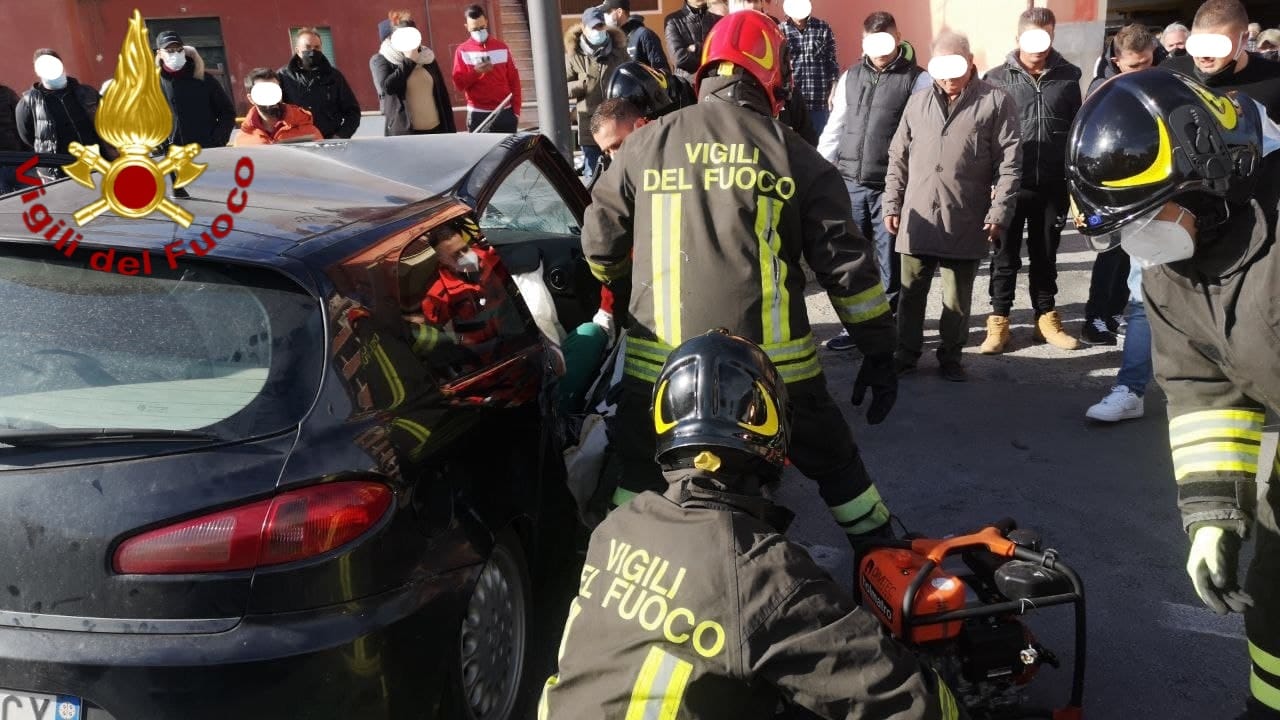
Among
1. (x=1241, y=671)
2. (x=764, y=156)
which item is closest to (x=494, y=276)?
(x=764, y=156)

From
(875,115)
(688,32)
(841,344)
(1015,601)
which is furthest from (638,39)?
(1015,601)

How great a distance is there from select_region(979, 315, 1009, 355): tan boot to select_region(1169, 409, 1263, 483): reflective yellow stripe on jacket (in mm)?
3526

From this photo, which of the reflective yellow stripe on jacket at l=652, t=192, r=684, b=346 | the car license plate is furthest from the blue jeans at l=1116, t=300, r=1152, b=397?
the car license plate

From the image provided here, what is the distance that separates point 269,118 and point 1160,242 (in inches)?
246

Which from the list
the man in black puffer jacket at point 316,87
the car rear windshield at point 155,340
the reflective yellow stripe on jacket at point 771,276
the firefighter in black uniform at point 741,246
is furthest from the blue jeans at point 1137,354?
the man in black puffer jacket at point 316,87

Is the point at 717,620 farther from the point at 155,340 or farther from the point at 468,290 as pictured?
the point at 468,290

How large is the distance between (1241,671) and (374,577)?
254 cm

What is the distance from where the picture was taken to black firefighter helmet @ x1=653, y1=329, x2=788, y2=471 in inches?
77.9

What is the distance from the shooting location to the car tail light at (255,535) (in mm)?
2014

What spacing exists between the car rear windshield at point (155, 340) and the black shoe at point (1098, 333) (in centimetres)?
502

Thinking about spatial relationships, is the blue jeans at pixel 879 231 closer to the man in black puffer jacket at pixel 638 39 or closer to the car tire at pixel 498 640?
the man in black puffer jacket at pixel 638 39

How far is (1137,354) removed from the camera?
4785 millimetres

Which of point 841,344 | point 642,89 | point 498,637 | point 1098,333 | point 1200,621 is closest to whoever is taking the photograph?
point 498,637

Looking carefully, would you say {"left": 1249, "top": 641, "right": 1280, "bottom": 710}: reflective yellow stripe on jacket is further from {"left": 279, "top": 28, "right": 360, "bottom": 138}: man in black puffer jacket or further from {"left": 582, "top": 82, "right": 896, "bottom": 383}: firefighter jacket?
{"left": 279, "top": 28, "right": 360, "bottom": 138}: man in black puffer jacket
